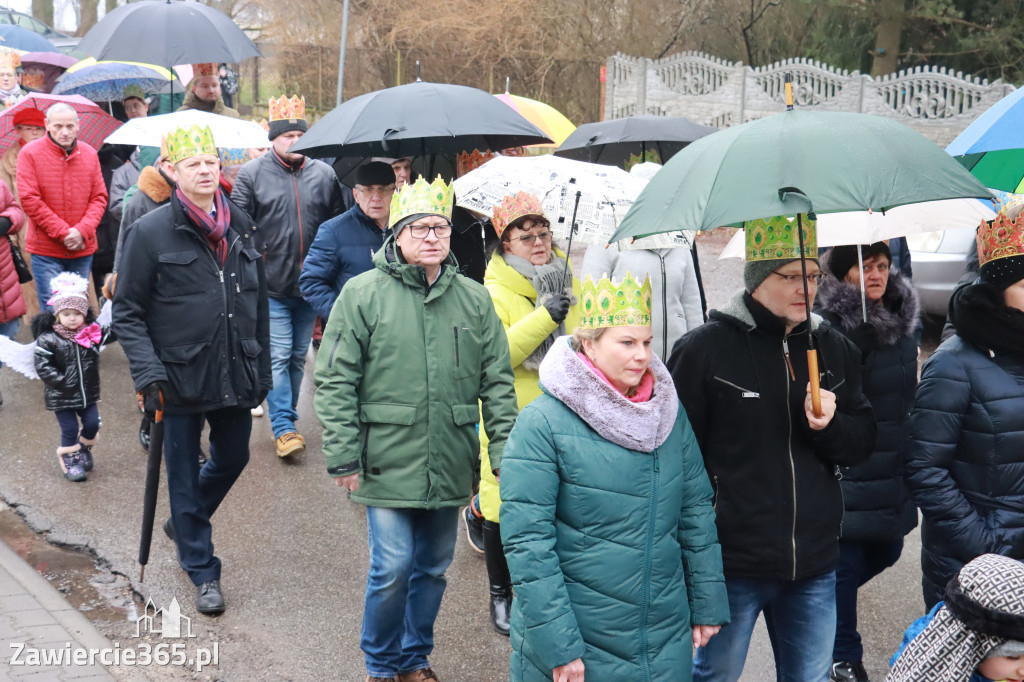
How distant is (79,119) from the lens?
967 cm

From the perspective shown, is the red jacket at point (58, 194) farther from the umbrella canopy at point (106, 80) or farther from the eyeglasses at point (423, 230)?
the eyeglasses at point (423, 230)

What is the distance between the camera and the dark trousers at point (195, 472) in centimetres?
536

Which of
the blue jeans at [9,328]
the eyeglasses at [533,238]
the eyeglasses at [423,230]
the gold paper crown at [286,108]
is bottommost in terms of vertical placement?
the blue jeans at [9,328]

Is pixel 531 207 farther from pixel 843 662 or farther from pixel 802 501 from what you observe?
pixel 843 662

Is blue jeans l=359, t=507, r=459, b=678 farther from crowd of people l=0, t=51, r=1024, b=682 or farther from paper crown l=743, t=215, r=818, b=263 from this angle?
paper crown l=743, t=215, r=818, b=263

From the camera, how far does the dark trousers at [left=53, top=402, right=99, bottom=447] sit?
23.0ft

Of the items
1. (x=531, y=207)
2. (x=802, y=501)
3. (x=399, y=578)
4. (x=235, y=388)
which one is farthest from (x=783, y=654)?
(x=235, y=388)

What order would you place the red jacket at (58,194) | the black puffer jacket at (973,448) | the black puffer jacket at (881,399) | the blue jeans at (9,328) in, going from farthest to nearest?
the red jacket at (58,194) → the blue jeans at (9,328) → the black puffer jacket at (881,399) → the black puffer jacket at (973,448)

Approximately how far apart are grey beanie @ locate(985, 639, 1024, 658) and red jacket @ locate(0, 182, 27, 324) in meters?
7.33

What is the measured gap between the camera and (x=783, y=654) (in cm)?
389

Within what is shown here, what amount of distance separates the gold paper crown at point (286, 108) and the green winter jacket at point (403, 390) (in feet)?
11.2

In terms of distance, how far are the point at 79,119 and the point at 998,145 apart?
7.91 meters

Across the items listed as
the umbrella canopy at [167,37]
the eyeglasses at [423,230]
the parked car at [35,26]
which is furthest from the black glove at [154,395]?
the parked car at [35,26]

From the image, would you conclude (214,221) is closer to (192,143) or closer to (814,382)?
(192,143)
